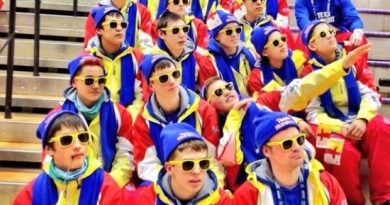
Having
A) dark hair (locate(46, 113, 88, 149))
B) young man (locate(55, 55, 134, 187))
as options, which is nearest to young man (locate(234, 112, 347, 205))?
dark hair (locate(46, 113, 88, 149))

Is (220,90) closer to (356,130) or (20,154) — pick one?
(356,130)

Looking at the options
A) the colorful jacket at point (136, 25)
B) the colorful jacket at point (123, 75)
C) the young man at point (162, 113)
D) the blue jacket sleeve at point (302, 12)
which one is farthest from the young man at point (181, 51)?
the blue jacket sleeve at point (302, 12)

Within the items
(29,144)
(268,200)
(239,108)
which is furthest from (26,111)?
(268,200)

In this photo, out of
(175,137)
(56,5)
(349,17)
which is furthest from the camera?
(56,5)

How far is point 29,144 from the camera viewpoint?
4277mm

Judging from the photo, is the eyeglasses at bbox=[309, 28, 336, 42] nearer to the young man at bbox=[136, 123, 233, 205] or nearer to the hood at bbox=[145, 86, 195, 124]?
the hood at bbox=[145, 86, 195, 124]

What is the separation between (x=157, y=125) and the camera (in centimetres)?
357

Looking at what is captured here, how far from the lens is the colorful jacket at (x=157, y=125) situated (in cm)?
349

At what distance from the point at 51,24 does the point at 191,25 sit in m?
1.27

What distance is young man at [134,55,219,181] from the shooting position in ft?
11.6

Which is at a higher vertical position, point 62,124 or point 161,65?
point 161,65

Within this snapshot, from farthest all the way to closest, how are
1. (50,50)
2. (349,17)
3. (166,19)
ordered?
1. (50,50)
2. (349,17)
3. (166,19)

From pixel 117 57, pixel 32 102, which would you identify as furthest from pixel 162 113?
pixel 32 102

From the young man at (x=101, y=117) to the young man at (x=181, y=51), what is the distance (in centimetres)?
83
